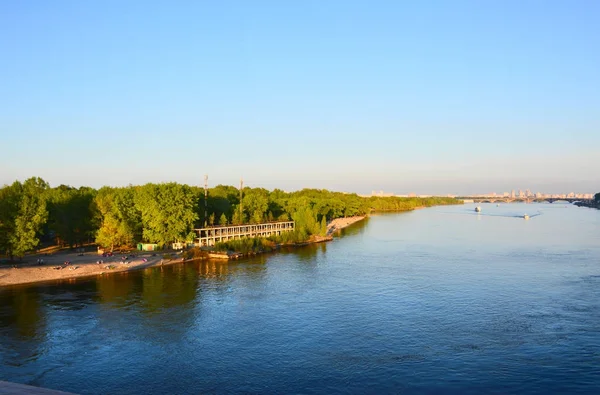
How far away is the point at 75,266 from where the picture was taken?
57.4 meters

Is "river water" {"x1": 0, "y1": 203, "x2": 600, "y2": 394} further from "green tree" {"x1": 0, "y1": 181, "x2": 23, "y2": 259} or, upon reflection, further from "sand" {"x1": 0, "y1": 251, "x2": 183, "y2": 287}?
"green tree" {"x1": 0, "y1": 181, "x2": 23, "y2": 259}

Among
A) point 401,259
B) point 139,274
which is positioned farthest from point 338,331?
point 401,259

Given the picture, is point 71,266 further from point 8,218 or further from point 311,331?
point 311,331

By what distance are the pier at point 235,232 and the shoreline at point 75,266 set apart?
360 inches

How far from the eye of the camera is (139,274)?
5716 centimetres

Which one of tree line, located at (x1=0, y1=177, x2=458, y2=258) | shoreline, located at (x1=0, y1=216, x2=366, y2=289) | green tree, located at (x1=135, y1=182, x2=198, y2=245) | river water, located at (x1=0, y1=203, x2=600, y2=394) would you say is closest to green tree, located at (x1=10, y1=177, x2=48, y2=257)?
tree line, located at (x1=0, y1=177, x2=458, y2=258)

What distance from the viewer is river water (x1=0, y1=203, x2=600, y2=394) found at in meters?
26.1

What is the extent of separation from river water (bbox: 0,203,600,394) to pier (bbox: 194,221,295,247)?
1931cm

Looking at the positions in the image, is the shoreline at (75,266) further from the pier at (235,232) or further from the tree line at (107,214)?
the pier at (235,232)

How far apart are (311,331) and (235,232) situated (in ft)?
174

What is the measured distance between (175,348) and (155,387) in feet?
19.7

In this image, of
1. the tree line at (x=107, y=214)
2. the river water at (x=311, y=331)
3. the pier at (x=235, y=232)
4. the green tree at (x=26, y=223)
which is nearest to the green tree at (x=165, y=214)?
the tree line at (x=107, y=214)

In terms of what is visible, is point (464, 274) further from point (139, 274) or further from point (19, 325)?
point (19, 325)

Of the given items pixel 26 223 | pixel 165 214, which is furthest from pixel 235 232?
pixel 26 223
